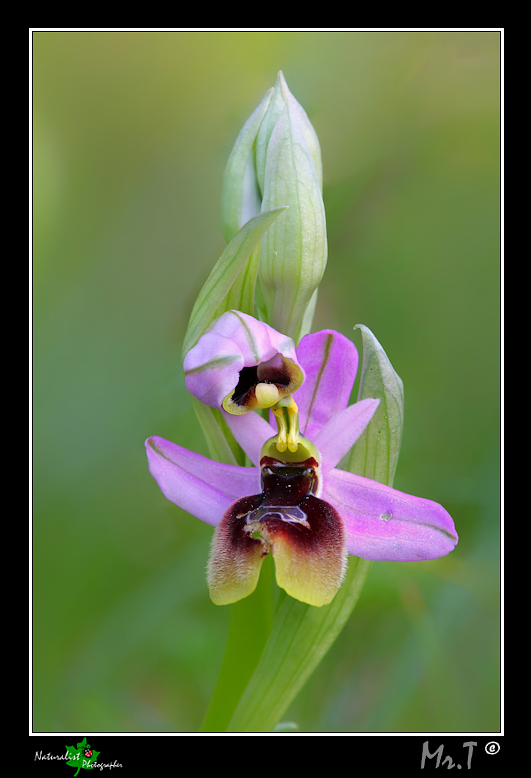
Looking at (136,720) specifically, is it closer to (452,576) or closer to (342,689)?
(342,689)

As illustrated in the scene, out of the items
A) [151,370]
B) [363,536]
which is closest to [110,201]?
[151,370]

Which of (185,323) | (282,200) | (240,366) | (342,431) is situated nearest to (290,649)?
(342,431)

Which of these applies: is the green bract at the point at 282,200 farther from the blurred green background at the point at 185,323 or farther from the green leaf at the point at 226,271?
the blurred green background at the point at 185,323

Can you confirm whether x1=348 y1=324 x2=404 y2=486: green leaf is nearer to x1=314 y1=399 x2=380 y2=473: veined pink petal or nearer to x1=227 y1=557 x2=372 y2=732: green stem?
x1=314 y1=399 x2=380 y2=473: veined pink petal

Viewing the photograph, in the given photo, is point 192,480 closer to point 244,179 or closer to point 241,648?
point 241,648

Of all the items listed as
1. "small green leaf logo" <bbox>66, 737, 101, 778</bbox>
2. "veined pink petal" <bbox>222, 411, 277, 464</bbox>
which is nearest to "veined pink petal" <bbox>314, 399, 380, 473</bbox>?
"veined pink petal" <bbox>222, 411, 277, 464</bbox>
